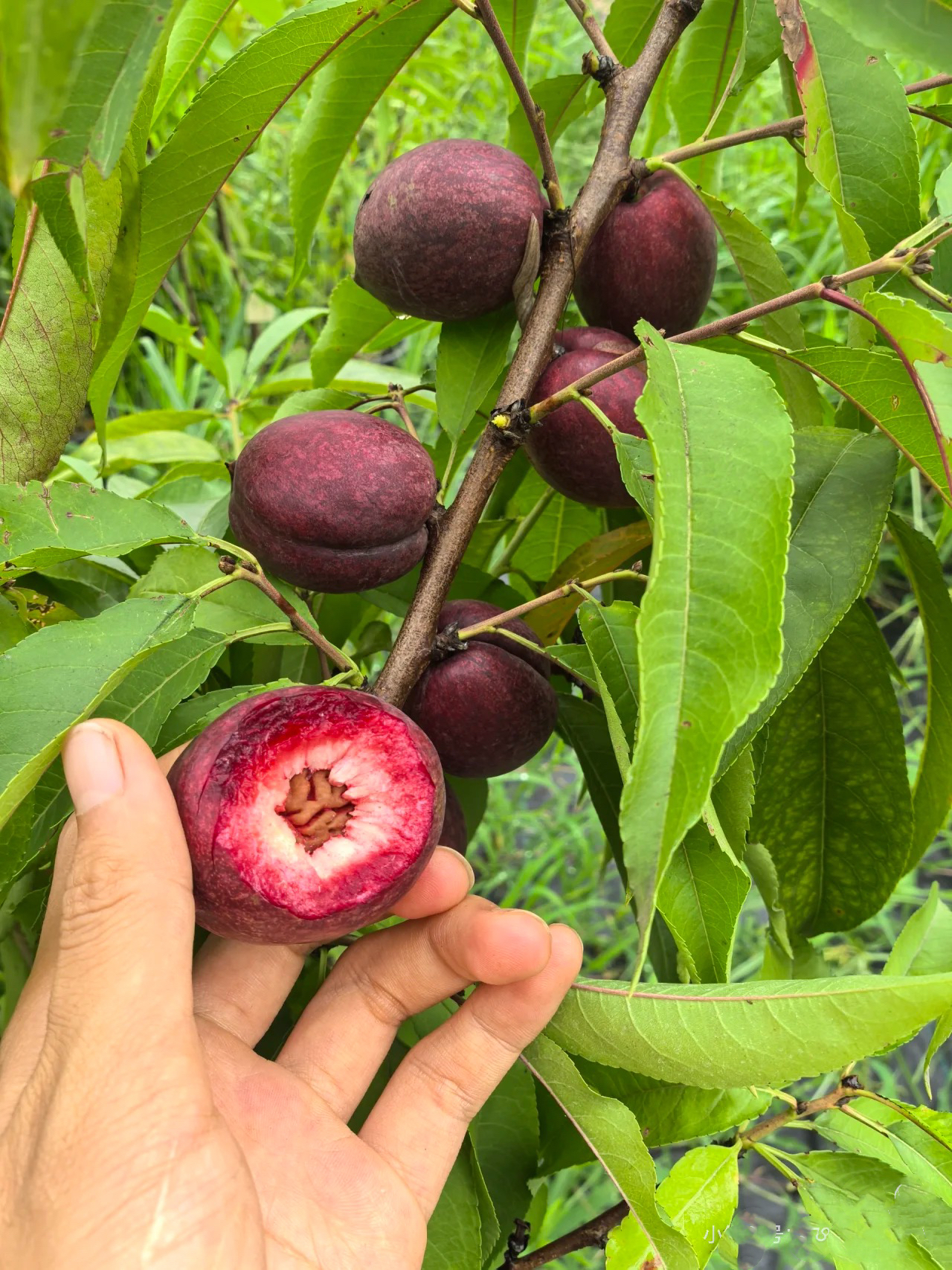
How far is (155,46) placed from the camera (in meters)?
0.44

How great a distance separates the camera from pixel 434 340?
9.64ft

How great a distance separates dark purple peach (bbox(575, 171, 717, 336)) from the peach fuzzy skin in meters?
0.45

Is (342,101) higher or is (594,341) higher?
(342,101)

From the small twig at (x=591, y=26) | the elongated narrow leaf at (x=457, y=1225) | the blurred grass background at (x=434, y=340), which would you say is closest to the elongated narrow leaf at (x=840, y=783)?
the elongated narrow leaf at (x=457, y=1225)

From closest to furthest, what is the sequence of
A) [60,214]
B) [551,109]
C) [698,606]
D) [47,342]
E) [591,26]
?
[698,606] < [60,214] < [47,342] < [591,26] < [551,109]

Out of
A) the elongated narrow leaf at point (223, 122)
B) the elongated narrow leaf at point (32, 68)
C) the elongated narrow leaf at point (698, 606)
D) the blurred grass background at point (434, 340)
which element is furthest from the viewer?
the blurred grass background at point (434, 340)

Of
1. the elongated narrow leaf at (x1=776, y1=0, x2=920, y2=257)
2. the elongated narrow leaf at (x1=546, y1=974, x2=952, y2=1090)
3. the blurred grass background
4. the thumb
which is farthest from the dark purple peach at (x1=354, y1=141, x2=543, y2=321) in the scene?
the blurred grass background

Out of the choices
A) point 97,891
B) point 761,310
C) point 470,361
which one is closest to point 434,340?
point 470,361

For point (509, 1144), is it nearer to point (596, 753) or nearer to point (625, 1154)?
point (625, 1154)

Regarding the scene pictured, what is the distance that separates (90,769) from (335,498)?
276 mm

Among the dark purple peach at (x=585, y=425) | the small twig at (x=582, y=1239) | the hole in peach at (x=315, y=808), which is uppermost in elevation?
the dark purple peach at (x=585, y=425)

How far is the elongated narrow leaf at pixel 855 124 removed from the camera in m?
0.79

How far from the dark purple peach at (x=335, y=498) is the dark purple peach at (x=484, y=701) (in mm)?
89

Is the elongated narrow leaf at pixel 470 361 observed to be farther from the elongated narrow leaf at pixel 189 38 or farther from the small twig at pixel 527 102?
the elongated narrow leaf at pixel 189 38
